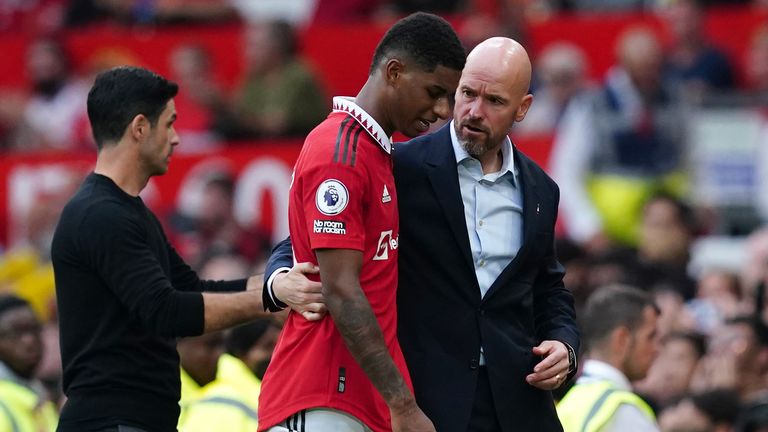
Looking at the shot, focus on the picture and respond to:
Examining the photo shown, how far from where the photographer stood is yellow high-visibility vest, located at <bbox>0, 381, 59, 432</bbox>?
7.82 meters

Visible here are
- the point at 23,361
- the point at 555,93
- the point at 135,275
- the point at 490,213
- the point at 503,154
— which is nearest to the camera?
the point at 490,213

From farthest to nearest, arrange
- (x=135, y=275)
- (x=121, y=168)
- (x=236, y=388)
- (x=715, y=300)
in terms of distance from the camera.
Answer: (x=715, y=300) → (x=236, y=388) → (x=121, y=168) → (x=135, y=275)

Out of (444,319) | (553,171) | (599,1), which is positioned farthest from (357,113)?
(599,1)

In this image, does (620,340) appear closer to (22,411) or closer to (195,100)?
(22,411)

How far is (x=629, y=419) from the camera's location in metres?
6.36

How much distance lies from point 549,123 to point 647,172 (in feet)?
3.28

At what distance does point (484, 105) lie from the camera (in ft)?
17.7

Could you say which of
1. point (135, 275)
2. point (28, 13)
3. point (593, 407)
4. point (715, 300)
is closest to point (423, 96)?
point (135, 275)

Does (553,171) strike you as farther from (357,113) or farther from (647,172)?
(357,113)

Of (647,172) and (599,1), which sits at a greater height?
(599,1)

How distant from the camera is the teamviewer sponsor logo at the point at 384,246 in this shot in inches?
203

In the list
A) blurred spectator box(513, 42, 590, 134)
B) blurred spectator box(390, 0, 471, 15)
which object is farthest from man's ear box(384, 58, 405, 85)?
blurred spectator box(390, 0, 471, 15)

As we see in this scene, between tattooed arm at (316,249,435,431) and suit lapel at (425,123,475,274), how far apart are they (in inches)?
21.3

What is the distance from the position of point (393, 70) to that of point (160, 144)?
1327mm
